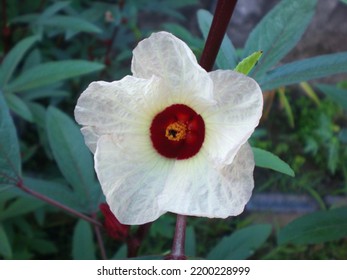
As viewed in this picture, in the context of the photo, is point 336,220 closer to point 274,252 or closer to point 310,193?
point 274,252

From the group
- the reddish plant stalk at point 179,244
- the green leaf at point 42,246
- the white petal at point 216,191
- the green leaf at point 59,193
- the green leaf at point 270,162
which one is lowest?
the green leaf at point 42,246

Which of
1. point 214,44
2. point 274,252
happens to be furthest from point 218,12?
point 274,252

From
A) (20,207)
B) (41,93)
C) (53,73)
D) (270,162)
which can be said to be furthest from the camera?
(41,93)

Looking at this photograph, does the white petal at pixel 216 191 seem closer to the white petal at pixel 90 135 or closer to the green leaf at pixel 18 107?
the white petal at pixel 90 135

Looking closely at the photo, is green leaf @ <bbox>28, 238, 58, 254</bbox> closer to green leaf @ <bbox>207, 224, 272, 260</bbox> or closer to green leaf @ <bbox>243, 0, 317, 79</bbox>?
green leaf @ <bbox>207, 224, 272, 260</bbox>

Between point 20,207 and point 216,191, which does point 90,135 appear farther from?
point 20,207

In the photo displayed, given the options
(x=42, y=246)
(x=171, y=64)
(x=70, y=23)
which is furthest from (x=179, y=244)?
(x=42, y=246)

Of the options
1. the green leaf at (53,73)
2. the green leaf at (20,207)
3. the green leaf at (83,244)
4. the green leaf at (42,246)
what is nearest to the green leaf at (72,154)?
the green leaf at (53,73)
